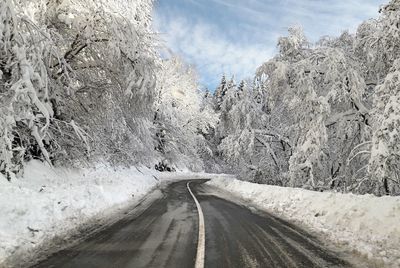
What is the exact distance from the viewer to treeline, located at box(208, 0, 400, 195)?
11.4m

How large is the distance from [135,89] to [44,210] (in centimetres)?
707

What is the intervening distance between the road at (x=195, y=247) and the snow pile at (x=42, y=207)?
74cm

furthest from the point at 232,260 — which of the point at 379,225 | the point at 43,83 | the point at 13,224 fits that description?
the point at 43,83

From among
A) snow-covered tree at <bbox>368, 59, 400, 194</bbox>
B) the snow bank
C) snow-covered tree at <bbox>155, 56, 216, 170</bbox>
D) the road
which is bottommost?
the road

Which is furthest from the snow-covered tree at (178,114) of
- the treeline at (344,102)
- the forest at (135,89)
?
the treeline at (344,102)

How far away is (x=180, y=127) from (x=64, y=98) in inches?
1137

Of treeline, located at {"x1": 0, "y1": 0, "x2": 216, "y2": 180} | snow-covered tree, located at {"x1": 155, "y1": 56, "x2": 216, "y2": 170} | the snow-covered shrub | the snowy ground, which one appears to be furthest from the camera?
snow-covered tree, located at {"x1": 155, "y1": 56, "x2": 216, "y2": 170}

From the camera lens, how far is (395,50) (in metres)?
11.9

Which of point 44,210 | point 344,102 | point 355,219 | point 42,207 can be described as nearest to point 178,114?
point 344,102

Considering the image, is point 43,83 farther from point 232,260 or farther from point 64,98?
point 232,260

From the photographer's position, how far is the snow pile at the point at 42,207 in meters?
7.02

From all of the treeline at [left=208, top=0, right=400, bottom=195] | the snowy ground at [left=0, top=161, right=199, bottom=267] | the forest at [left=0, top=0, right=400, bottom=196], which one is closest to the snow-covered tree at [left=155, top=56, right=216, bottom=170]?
the forest at [left=0, top=0, right=400, bottom=196]

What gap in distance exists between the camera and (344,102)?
17297mm

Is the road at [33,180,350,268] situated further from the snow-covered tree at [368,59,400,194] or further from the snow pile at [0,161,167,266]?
the snow-covered tree at [368,59,400,194]
